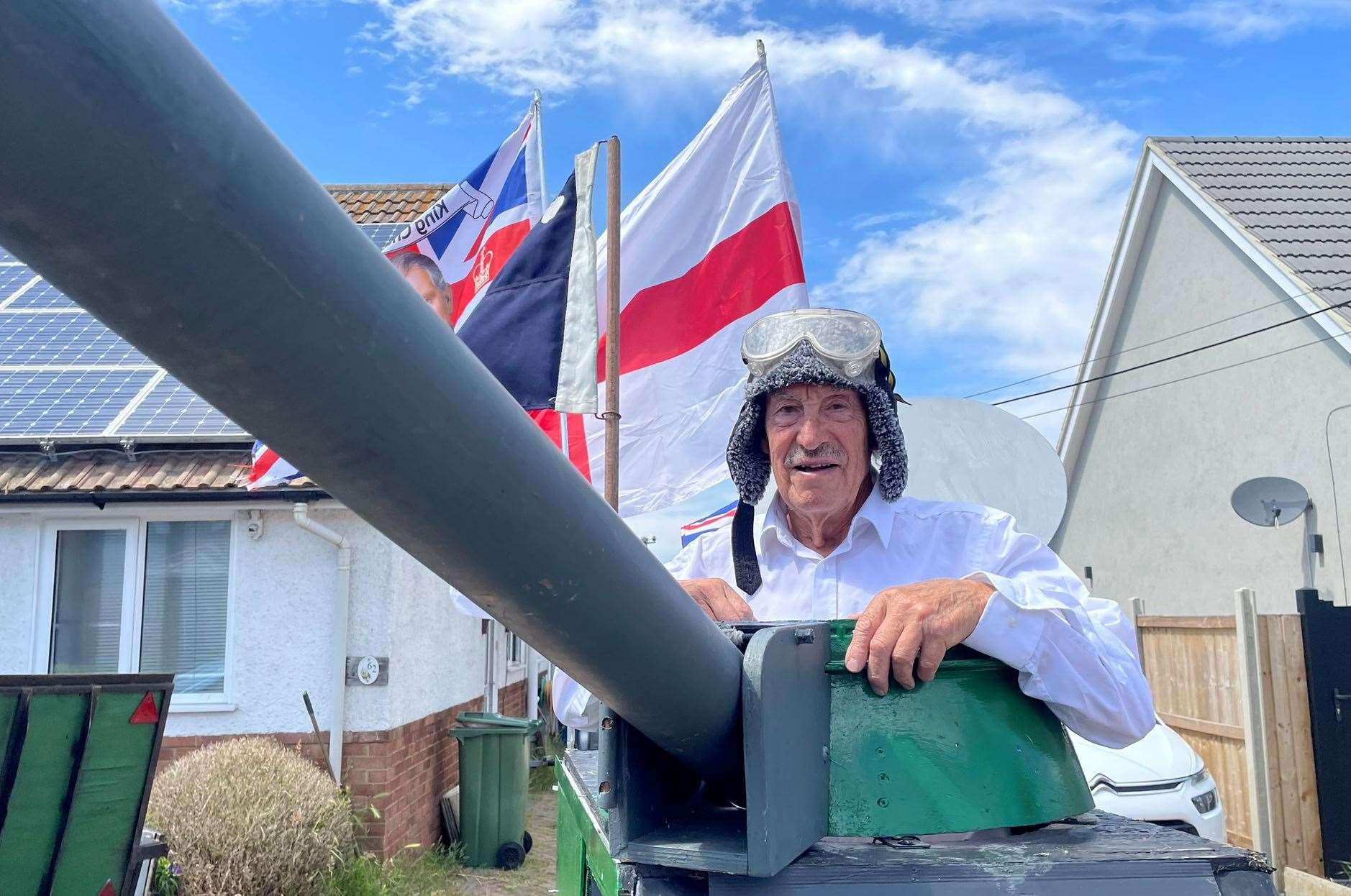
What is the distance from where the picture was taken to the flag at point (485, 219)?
691 cm

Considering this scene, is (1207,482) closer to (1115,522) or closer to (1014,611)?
(1115,522)

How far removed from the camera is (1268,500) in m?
9.09

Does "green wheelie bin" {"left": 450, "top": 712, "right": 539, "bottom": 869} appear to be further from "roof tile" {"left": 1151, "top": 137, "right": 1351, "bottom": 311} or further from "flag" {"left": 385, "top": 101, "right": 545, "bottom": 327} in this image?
"roof tile" {"left": 1151, "top": 137, "right": 1351, "bottom": 311}

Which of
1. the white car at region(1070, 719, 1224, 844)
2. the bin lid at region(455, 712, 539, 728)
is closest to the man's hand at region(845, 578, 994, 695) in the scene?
the white car at region(1070, 719, 1224, 844)

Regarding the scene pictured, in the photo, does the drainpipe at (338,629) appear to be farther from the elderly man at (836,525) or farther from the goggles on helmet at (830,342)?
the goggles on helmet at (830,342)

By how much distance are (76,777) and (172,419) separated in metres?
4.15

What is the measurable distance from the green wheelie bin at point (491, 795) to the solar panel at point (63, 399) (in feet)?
12.4

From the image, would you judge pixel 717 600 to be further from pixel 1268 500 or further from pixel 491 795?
pixel 1268 500

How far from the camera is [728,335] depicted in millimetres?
6305

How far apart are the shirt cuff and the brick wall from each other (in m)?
6.99

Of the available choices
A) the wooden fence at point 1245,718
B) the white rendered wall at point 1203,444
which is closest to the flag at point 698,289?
the wooden fence at point 1245,718

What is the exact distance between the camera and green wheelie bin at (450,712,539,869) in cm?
927

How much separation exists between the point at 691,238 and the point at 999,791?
16.6 feet

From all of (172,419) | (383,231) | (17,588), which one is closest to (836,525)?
(172,419)
